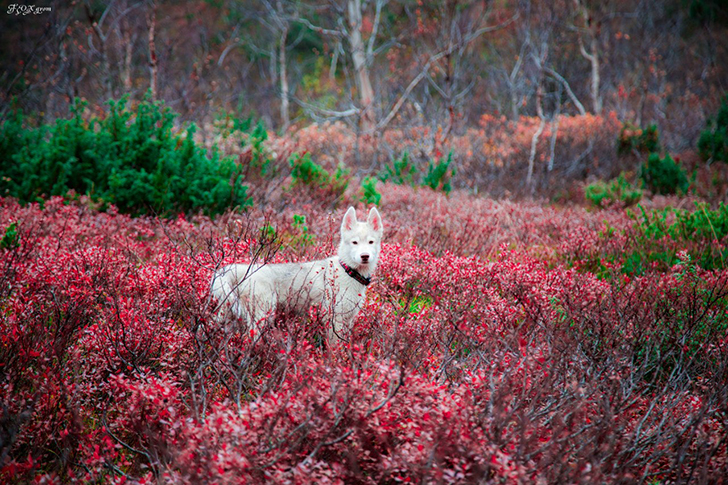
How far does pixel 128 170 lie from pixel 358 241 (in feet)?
14.2

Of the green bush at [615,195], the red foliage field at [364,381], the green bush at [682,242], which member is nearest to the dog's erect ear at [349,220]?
the red foliage field at [364,381]

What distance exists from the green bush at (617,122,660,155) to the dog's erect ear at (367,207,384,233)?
43.7ft

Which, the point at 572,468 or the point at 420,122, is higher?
the point at 420,122

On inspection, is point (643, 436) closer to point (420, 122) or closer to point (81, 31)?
point (420, 122)

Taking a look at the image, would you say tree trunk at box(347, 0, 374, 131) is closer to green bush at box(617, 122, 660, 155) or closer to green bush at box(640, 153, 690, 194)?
green bush at box(617, 122, 660, 155)

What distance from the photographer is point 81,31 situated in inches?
718

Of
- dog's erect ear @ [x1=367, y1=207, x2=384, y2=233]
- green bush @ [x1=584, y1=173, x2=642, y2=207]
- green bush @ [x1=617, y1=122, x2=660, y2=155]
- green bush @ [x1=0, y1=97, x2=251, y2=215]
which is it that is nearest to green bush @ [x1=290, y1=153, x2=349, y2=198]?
green bush @ [x1=0, y1=97, x2=251, y2=215]

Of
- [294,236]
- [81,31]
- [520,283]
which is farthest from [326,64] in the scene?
[520,283]

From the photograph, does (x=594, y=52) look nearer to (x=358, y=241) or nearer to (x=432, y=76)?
(x=432, y=76)

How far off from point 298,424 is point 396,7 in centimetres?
2701

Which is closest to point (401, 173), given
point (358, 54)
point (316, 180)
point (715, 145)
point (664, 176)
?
point (316, 180)

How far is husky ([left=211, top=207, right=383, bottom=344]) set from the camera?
3635 millimetres

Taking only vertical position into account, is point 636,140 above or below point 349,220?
above

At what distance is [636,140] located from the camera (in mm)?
14906
